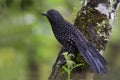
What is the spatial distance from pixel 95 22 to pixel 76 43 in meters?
0.22

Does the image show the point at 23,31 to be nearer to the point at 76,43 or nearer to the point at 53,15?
the point at 53,15

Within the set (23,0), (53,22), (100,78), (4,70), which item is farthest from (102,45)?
(4,70)

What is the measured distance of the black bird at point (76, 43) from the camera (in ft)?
13.8

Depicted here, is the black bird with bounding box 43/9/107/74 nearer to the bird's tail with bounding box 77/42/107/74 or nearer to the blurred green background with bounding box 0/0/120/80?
the bird's tail with bounding box 77/42/107/74

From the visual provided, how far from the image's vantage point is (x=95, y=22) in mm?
4484

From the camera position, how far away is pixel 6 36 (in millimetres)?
8320

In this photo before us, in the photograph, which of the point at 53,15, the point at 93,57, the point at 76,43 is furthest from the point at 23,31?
the point at 93,57

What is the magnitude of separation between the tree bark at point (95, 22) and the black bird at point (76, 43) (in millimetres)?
74

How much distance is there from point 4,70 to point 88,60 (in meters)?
5.87

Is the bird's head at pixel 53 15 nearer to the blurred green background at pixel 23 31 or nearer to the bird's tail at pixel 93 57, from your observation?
the bird's tail at pixel 93 57

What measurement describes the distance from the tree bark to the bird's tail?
65 mm

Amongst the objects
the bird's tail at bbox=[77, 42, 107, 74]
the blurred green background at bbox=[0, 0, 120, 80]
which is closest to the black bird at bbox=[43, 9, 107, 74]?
the bird's tail at bbox=[77, 42, 107, 74]

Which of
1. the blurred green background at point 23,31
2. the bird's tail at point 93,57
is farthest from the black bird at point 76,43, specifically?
the blurred green background at point 23,31

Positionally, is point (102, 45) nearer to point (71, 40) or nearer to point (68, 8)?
point (71, 40)
